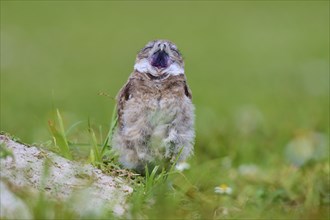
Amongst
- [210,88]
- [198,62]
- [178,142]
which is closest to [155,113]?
[178,142]

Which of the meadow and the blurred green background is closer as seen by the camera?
the meadow

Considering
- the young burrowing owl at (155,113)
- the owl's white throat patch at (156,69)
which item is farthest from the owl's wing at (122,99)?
the owl's white throat patch at (156,69)

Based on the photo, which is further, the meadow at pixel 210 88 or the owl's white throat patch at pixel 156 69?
the meadow at pixel 210 88

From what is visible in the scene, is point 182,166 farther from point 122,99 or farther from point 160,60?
point 160,60

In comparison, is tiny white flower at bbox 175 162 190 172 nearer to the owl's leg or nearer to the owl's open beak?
the owl's leg

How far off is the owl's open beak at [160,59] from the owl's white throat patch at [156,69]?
3cm

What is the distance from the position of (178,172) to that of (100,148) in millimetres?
613

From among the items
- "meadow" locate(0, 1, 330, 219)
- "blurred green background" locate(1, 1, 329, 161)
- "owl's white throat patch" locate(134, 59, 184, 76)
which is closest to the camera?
"owl's white throat patch" locate(134, 59, 184, 76)

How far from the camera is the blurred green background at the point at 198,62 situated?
32.3 ft

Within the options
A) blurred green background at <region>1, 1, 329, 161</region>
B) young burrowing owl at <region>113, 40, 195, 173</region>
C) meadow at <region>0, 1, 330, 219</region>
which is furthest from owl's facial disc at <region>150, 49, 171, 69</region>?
blurred green background at <region>1, 1, 329, 161</region>

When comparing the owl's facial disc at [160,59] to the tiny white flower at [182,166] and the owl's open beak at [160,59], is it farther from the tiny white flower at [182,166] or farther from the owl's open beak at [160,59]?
the tiny white flower at [182,166]

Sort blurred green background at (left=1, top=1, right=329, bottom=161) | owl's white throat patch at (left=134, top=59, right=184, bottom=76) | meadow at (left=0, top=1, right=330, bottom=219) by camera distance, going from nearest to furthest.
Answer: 1. owl's white throat patch at (left=134, top=59, right=184, bottom=76)
2. meadow at (left=0, top=1, right=330, bottom=219)
3. blurred green background at (left=1, top=1, right=329, bottom=161)

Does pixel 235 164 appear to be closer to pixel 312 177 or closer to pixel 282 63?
pixel 312 177

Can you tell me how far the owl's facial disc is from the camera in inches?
227
